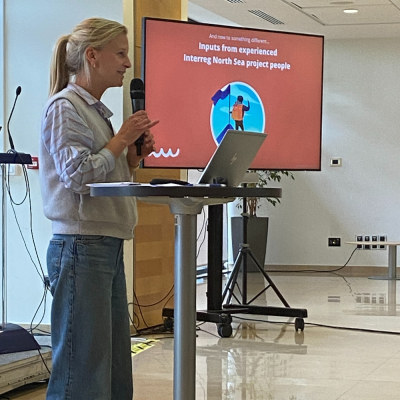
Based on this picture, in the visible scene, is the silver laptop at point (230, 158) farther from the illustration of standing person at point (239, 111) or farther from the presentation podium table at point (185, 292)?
the illustration of standing person at point (239, 111)

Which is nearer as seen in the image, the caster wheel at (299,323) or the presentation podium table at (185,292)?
the presentation podium table at (185,292)

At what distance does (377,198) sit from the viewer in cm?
900

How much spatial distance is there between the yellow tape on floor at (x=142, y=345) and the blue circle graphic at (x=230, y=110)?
127 centimetres

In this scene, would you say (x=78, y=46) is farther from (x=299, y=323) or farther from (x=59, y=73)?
(x=299, y=323)

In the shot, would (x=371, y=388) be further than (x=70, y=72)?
Yes

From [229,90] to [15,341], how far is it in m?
2.00

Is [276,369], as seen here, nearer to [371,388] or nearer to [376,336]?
[371,388]

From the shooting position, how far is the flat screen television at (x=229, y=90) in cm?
448

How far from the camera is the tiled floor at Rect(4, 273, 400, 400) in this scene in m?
3.42

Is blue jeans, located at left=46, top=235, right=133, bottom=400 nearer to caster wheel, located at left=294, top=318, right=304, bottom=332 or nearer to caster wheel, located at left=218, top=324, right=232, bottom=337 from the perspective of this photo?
caster wheel, located at left=218, top=324, right=232, bottom=337

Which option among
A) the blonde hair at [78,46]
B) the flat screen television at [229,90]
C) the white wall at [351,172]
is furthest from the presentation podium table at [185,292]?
the white wall at [351,172]

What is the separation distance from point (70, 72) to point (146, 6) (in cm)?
274

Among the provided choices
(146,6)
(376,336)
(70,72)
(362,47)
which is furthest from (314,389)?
(362,47)

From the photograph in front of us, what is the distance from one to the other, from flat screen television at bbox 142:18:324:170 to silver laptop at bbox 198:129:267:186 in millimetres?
2308
